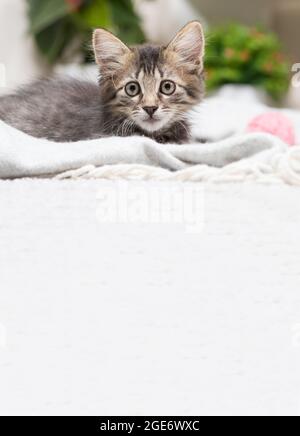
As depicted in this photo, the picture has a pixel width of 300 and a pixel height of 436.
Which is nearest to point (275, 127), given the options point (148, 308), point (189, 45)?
point (189, 45)

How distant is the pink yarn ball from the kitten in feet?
0.63

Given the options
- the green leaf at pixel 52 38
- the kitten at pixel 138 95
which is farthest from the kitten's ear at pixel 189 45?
the green leaf at pixel 52 38

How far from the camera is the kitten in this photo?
1.28 meters

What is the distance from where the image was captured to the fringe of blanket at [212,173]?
3.38ft

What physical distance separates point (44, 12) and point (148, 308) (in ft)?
7.94

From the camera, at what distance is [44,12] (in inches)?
118

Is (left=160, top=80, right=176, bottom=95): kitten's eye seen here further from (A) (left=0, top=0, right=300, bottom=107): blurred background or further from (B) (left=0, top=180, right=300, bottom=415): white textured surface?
(A) (left=0, top=0, right=300, bottom=107): blurred background

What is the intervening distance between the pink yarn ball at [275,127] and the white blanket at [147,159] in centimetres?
28

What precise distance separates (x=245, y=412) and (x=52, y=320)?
274 mm

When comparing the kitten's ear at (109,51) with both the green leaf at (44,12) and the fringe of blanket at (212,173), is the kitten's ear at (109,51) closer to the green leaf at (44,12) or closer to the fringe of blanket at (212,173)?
the fringe of blanket at (212,173)

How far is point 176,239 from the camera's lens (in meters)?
0.92

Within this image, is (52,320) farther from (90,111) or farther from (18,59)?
(18,59)

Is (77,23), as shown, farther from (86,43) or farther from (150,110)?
(150,110)

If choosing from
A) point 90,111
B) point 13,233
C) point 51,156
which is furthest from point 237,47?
point 13,233
